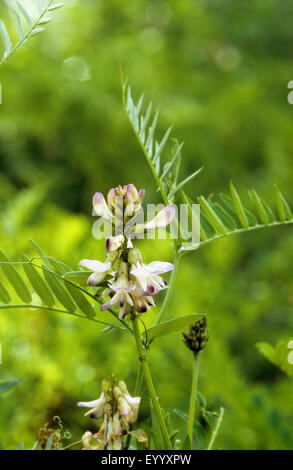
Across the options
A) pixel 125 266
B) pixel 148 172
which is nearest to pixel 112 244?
pixel 125 266

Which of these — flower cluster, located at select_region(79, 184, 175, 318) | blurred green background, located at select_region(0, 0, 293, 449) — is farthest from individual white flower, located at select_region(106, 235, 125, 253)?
blurred green background, located at select_region(0, 0, 293, 449)

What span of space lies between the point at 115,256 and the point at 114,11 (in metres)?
1.98

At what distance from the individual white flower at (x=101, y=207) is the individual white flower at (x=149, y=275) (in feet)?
0.09

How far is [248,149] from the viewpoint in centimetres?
192

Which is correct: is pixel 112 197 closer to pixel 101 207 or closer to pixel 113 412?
pixel 101 207

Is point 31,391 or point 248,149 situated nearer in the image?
point 31,391

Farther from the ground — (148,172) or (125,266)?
(148,172)

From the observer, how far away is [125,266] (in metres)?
0.26

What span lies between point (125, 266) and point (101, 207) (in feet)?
0.10

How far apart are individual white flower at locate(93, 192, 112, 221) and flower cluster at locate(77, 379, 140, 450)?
3.5 inches

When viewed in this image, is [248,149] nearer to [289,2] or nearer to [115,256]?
[289,2]

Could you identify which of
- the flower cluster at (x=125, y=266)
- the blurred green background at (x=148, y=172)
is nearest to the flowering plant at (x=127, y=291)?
the flower cluster at (x=125, y=266)

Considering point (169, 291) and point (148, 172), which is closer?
point (169, 291)
